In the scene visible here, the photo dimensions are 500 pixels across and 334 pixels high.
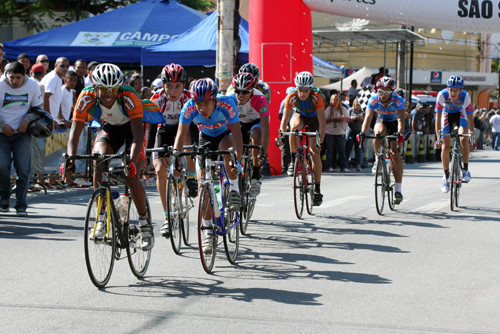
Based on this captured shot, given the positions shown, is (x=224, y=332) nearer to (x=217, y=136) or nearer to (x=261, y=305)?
(x=261, y=305)

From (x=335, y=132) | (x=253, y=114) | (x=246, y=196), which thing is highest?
(x=253, y=114)

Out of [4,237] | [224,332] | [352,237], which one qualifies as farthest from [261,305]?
[4,237]

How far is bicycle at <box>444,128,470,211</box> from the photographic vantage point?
13.3 m

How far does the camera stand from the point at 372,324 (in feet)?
19.8

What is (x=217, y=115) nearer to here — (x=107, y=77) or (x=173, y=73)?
(x=173, y=73)

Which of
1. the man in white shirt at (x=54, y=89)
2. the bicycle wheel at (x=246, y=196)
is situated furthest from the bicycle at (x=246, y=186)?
the man in white shirt at (x=54, y=89)

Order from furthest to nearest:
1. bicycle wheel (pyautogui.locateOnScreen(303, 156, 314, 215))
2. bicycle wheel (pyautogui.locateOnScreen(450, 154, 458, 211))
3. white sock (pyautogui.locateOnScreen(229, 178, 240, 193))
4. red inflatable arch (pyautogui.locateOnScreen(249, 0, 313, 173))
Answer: red inflatable arch (pyautogui.locateOnScreen(249, 0, 313, 173)), bicycle wheel (pyautogui.locateOnScreen(450, 154, 458, 211)), bicycle wheel (pyautogui.locateOnScreen(303, 156, 314, 215)), white sock (pyautogui.locateOnScreen(229, 178, 240, 193))

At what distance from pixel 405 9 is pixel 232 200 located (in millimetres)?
10599

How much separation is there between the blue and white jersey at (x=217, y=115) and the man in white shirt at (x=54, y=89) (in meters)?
6.93

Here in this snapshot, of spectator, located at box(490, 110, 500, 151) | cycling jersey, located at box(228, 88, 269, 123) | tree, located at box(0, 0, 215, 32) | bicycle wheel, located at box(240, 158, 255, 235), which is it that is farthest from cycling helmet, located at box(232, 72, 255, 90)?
spectator, located at box(490, 110, 500, 151)

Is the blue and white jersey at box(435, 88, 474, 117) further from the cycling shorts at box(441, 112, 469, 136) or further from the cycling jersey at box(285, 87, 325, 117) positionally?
the cycling jersey at box(285, 87, 325, 117)

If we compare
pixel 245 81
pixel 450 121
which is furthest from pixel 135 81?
pixel 245 81

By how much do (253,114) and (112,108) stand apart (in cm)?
350

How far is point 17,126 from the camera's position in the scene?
11.6 metres
